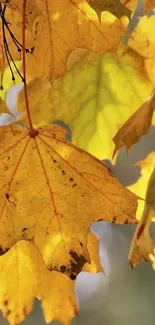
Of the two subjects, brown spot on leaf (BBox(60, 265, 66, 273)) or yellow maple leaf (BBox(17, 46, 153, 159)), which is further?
yellow maple leaf (BBox(17, 46, 153, 159))

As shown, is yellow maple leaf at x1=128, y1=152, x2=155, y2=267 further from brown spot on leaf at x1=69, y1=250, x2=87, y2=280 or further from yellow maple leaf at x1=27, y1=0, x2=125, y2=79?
yellow maple leaf at x1=27, y1=0, x2=125, y2=79

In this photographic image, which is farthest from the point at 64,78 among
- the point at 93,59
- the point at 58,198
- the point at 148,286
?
the point at 148,286

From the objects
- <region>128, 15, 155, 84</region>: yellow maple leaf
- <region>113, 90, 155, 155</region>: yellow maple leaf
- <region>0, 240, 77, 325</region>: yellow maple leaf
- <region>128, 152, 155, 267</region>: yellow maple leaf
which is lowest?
<region>128, 152, 155, 267</region>: yellow maple leaf

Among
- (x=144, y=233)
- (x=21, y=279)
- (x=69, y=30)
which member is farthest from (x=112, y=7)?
(x=21, y=279)

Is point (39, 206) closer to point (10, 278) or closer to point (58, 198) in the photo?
point (58, 198)

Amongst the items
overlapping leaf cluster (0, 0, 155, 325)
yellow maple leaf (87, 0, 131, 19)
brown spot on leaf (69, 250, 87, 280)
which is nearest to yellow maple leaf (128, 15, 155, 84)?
overlapping leaf cluster (0, 0, 155, 325)

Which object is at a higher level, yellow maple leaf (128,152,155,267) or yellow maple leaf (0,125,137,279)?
yellow maple leaf (0,125,137,279)

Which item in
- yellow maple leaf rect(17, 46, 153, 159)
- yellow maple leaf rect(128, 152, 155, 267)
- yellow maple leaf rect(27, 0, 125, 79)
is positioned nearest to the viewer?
yellow maple leaf rect(128, 152, 155, 267)

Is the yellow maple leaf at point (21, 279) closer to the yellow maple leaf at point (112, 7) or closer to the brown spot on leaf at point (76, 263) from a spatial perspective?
the brown spot on leaf at point (76, 263)
